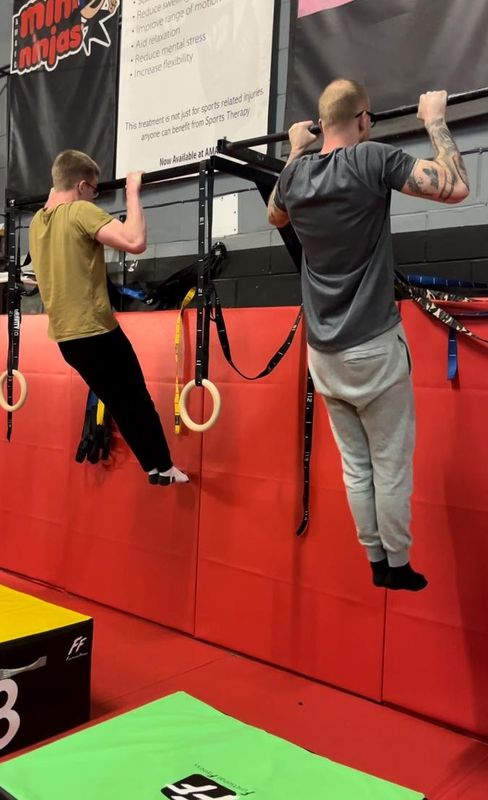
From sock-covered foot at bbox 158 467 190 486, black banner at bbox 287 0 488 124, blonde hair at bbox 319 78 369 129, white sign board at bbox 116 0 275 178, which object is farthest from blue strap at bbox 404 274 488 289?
white sign board at bbox 116 0 275 178

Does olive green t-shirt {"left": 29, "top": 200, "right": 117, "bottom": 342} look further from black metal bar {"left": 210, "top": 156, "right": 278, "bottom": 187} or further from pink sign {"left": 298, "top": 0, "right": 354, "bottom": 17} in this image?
pink sign {"left": 298, "top": 0, "right": 354, "bottom": 17}

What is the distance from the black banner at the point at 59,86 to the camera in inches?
173

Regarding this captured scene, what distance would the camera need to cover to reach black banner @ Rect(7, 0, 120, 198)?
440 centimetres

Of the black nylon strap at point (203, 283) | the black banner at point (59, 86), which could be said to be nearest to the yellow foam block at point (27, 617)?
the black nylon strap at point (203, 283)

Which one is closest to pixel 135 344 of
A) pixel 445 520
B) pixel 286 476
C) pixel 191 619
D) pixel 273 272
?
pixel 273 272

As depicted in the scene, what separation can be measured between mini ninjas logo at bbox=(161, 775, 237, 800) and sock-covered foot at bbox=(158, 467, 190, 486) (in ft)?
4.50

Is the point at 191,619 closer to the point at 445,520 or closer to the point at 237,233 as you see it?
the point at 445,520

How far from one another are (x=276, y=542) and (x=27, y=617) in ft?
3.61

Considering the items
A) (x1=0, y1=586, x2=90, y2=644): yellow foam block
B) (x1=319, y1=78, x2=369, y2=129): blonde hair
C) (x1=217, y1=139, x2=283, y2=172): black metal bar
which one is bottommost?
(x1=0, y1=586, x2=90, y2=644): yellow foam block

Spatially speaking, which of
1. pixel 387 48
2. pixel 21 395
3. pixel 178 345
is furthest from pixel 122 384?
pixel 387 48

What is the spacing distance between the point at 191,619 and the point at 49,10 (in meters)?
4.26

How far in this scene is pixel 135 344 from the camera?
3711 millimetres

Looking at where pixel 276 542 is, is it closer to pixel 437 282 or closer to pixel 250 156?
pixel 437 282

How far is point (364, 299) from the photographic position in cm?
205
